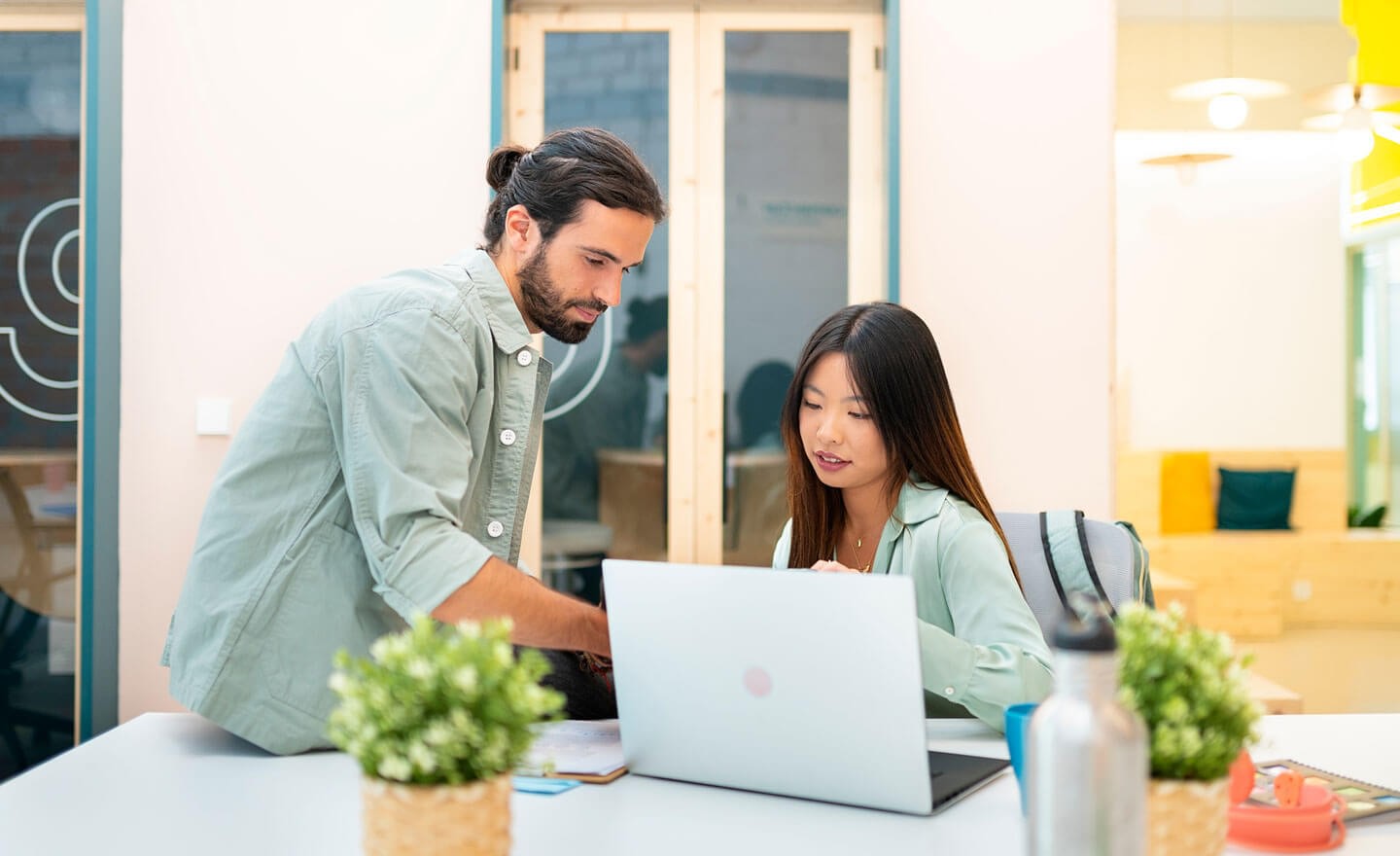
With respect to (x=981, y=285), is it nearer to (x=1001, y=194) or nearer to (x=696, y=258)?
(x=1001, y=194)

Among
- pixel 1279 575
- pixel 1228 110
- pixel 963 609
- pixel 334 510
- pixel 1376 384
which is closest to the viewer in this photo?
pixel 334 510

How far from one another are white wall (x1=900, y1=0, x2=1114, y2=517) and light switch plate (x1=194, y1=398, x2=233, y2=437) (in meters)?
1.87

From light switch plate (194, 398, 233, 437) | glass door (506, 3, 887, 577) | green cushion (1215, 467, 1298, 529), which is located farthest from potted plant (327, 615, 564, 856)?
green cushion (1215, 467, 1298, 529)

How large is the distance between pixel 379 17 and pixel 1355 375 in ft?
17.8

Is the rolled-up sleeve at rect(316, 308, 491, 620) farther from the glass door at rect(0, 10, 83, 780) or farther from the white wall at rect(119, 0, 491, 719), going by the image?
the glass door at rect(0, 10, 83, 780)

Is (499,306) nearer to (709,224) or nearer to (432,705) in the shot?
(432,705)

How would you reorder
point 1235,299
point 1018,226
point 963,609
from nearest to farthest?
1. point 963,609
2. point 1018,226
3. point 1235,299

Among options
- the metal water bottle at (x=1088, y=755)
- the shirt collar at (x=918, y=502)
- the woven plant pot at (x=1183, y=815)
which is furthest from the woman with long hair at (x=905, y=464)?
the metal water bottle at (x=1088, y=755)

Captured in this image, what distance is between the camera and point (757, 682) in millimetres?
1266

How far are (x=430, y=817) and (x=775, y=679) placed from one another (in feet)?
1.41

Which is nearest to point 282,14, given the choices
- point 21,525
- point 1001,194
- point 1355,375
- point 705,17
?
point 705,17

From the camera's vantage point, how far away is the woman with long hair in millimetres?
1750

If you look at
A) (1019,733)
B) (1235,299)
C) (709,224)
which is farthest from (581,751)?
(1235,299)

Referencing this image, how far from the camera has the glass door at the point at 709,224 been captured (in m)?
3.50
